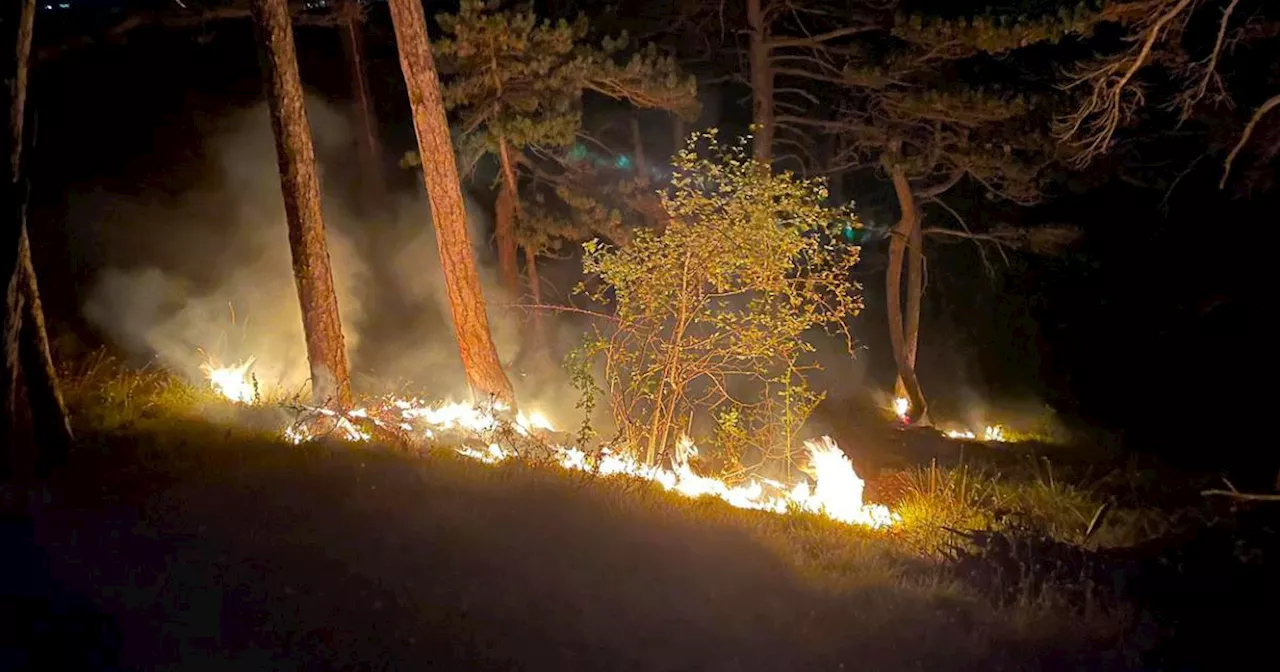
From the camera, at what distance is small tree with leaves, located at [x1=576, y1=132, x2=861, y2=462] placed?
9.49 metres

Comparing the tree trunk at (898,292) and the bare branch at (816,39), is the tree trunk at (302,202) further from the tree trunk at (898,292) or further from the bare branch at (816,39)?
the tree trunk at (898,292)

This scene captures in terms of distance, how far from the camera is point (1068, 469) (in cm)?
1446

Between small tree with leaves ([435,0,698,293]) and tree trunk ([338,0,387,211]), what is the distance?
304cm

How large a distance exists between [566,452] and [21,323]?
4.64 meters

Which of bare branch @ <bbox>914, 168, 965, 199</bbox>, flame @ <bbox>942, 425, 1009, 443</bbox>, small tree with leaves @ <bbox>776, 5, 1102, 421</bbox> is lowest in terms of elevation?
flame @ <bbox>942, 425, 1009, 443</bbox>

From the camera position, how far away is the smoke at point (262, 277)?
1227 cm

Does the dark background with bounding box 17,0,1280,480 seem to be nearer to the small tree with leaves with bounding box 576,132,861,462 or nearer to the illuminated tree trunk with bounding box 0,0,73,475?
the illuminated tree trunk with bounding box 0,0,73,475

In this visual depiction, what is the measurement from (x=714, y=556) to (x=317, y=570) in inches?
94.4

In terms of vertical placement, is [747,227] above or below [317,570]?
above

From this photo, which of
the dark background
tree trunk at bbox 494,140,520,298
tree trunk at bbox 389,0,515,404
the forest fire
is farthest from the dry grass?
tree trunk at bbox 494,140,520,298

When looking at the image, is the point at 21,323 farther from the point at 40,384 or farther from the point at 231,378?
the point at 231,378

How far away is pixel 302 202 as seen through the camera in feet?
32.3

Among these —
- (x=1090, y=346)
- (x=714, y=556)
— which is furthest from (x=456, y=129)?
(x=1090, y=346)

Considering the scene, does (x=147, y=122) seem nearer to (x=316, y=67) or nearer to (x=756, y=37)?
(x=316, y=67)
